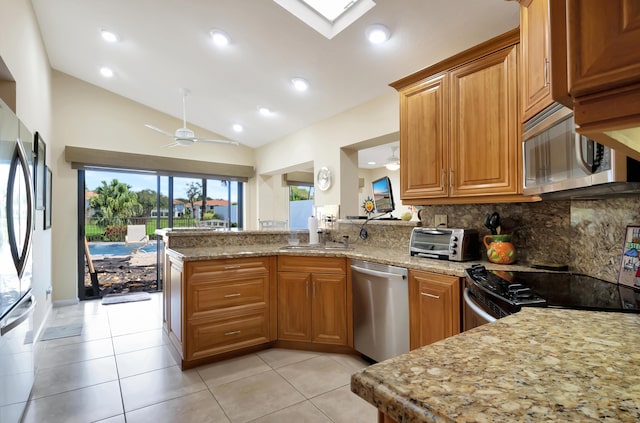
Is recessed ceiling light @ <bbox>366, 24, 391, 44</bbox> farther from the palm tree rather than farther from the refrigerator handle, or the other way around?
the palm tree

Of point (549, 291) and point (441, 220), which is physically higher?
point (441, 220)

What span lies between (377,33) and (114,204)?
4.72 meters

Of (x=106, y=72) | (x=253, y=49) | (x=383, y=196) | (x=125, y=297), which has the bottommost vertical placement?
(x=125, y=297)

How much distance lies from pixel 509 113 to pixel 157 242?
5.32 meters

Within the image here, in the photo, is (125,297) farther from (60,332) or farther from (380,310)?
(380,310)

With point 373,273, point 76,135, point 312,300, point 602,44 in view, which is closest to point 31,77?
point 76,135

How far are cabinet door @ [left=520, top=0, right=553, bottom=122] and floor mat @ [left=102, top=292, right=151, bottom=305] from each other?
516cm

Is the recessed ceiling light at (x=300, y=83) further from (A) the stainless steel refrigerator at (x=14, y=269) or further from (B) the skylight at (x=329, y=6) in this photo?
(A) the stainless steel refrigerator at (x=14, y=269)

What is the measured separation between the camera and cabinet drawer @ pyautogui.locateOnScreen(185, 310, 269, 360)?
2.48 m

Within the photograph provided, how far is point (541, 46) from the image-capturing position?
4.48 feet

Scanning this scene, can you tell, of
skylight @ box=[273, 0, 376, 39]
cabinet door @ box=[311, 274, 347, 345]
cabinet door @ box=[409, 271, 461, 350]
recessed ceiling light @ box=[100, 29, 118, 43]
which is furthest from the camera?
recessed ceiling light @ box=[100, 29, 118, 43]

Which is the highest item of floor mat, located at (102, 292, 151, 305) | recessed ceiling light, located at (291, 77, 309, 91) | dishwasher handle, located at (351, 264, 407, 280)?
recessed ceiling light, located at (291, 77, 309, 91)

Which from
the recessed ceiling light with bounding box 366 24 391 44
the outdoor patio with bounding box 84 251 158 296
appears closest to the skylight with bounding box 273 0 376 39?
the recessed ceiling light with bounding box 366 24 391 44

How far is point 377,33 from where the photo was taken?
2605mm
